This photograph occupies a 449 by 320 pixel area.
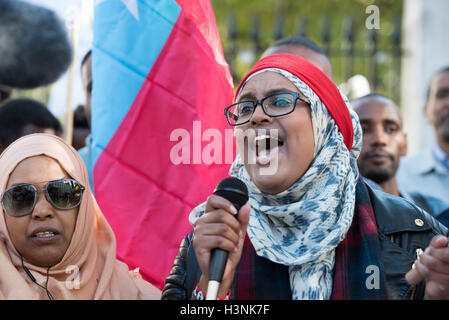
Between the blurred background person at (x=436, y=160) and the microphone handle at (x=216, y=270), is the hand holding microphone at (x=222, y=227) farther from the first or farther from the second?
the blurred background person at (x=436, y=160)

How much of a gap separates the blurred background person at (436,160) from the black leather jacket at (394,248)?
7.83 ft

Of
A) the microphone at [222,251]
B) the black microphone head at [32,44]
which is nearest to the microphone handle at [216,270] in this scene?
the microphone at [222,251]

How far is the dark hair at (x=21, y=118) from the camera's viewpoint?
412 cm

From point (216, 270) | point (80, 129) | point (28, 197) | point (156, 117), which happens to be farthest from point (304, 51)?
point (216, 270)

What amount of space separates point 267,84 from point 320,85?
0.24m

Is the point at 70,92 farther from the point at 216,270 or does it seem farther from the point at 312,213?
the point at 216,270

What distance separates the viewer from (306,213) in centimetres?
246

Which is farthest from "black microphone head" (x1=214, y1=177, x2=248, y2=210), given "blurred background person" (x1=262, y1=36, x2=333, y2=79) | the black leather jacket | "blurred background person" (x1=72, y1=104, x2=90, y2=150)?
"blurred background person" (x1=72, y1=104, x2=90, y2=150)

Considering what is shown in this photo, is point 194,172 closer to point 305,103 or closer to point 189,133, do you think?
point 189,133

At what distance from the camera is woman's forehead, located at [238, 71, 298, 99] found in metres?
2.54

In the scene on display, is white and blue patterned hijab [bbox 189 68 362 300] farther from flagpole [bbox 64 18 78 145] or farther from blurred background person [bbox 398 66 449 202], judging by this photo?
blurred background person [bbox 398 66 449 202]

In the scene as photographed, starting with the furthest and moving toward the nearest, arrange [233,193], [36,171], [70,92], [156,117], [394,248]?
1. [70,92]
2. [156,117]
3. [36,171]
4. [394,248]
5. [233,193]

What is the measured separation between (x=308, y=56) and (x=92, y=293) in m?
2.22
